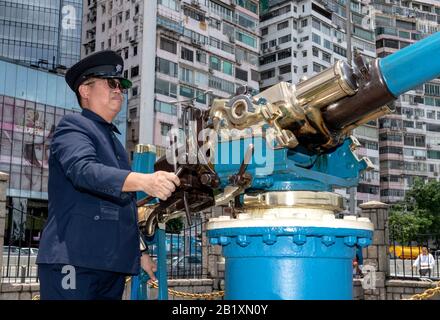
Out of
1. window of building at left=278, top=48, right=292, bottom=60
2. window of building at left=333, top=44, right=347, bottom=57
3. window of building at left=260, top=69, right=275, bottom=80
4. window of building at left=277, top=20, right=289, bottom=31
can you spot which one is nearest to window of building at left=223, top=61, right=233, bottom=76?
window of building at left=278, top=48, right=292, bottom=60

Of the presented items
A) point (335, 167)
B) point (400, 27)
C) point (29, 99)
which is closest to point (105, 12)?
point (29, 99)

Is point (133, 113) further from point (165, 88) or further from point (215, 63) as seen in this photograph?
point (215, 63)

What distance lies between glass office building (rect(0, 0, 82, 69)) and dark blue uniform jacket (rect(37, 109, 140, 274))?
42558 millimetres

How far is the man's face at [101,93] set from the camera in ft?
7.77

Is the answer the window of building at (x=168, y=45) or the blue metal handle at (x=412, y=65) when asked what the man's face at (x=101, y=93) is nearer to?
the blue metal handle at (x=412, y=65)

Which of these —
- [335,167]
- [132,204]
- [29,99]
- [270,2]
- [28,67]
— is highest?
[270,2]

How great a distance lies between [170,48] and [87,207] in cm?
3592

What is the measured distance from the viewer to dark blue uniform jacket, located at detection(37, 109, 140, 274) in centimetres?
199

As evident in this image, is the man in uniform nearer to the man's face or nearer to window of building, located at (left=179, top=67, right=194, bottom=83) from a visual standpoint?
the man's face

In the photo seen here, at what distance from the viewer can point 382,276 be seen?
9.88m

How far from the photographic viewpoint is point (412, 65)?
2184 mm

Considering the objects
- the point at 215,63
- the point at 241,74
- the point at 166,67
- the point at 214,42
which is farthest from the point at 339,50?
the point at 166,67
